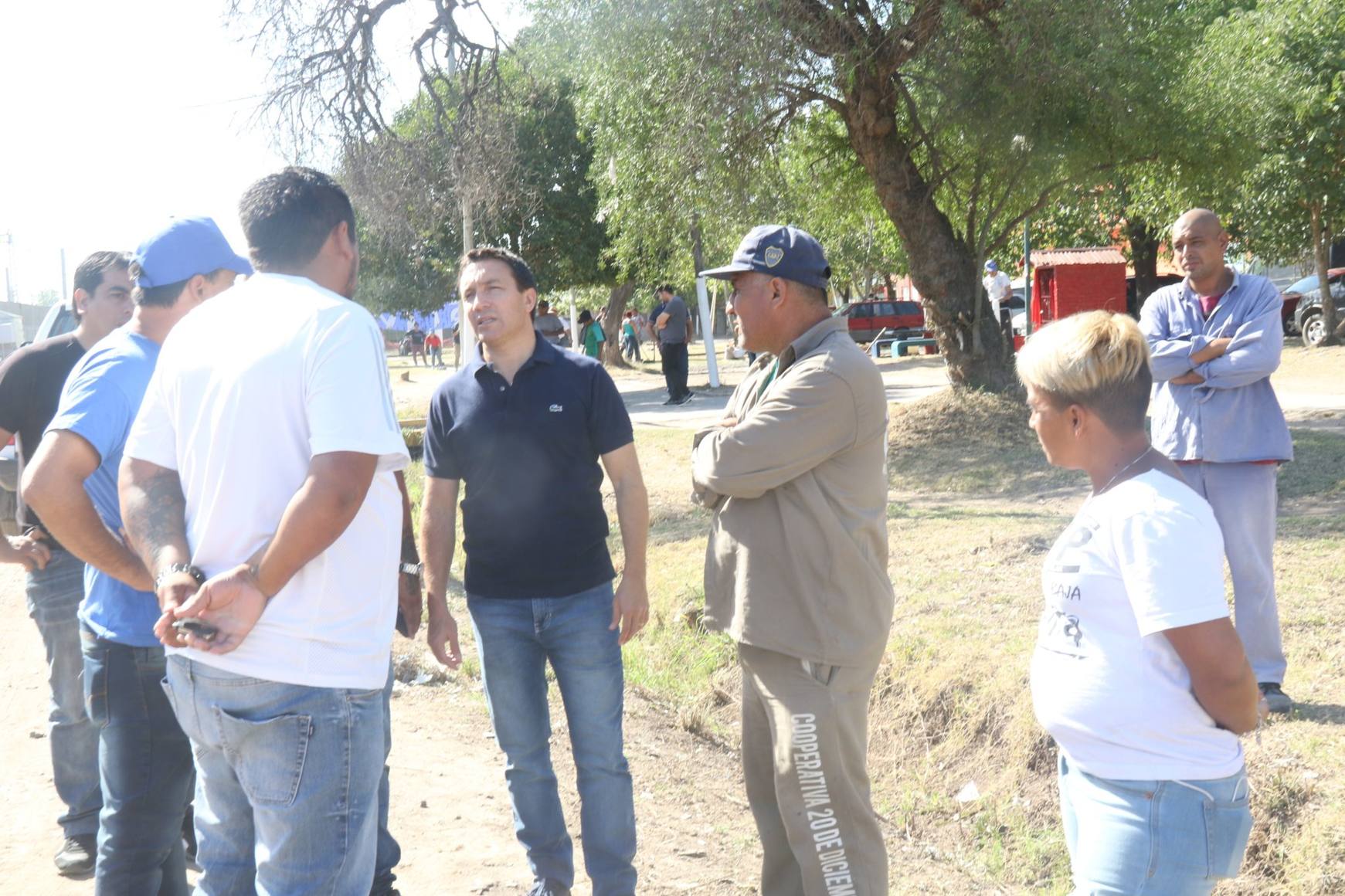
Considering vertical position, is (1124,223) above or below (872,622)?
above

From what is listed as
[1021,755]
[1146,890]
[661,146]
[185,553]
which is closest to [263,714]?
[185,553]

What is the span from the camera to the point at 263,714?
2477 millimetres

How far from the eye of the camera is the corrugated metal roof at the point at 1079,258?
89.9ft

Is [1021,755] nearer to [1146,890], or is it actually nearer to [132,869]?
[1146,890]

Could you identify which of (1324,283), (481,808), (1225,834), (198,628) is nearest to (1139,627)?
(1225,834)

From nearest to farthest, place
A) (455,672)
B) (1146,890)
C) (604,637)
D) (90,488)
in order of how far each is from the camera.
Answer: (1146,890)
(90,488)
(604,637)
(455,672)

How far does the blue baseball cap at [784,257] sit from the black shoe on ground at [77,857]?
322cm

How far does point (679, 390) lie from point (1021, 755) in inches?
623

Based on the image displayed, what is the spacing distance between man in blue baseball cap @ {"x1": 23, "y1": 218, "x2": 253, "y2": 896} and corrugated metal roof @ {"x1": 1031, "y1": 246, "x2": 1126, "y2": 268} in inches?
1025

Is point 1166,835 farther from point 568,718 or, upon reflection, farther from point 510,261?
point 510,261

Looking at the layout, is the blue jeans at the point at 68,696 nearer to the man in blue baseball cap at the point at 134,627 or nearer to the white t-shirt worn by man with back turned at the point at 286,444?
the man in blue baseball cap at the point at 134,627

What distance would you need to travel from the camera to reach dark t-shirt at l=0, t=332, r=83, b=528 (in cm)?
435

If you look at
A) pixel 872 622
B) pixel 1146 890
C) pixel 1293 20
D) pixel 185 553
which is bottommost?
pixel 1146 890

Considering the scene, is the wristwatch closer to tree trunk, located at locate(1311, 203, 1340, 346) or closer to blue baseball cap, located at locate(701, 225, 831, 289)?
blue baseball cap, located at locate(701, 225, 831, 289)
